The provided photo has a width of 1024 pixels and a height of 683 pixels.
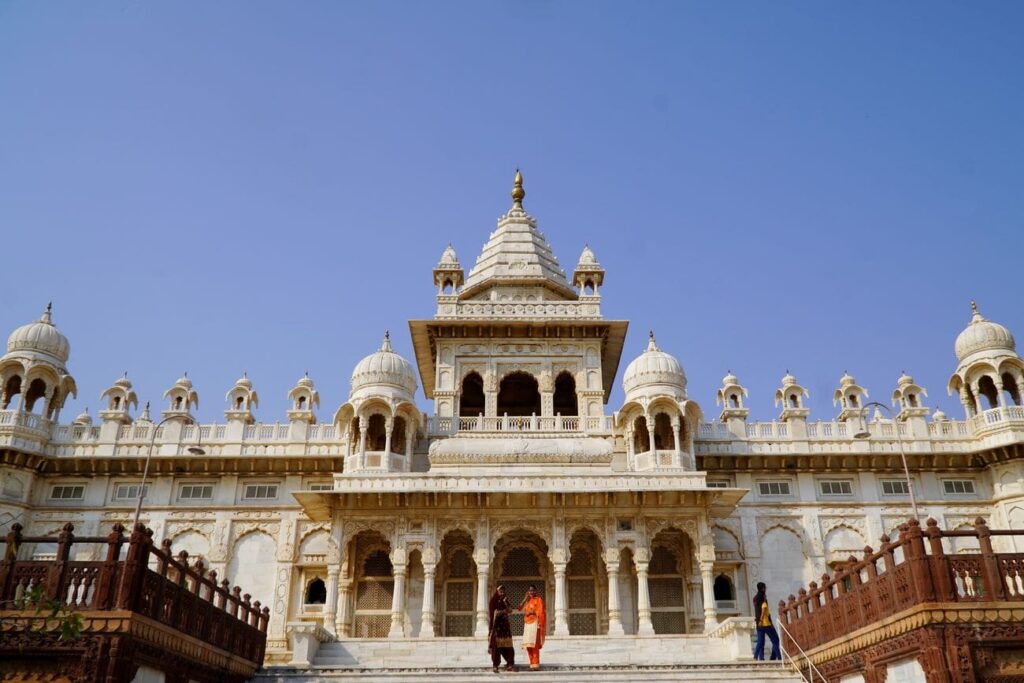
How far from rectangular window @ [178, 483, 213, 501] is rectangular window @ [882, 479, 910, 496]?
22.9 m

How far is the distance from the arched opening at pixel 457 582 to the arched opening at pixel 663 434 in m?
7.28

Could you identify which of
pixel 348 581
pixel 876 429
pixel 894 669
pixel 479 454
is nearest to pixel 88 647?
pixel 894 669

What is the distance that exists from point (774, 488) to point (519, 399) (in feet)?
36.3

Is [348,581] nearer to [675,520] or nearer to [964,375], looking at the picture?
[675,520]

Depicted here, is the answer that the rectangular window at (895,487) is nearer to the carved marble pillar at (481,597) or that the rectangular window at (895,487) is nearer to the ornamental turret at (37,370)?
the carved marble pillar at (481,597)

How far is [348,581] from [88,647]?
48.2 ft

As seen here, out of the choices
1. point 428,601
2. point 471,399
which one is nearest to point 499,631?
point 428,601

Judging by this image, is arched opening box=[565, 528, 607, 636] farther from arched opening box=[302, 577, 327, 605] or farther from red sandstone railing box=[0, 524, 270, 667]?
red sandstone railing box=[0, 524, 270, 667]

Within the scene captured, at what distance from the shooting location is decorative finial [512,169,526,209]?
41625 mm

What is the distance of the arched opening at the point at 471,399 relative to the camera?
1358 inches

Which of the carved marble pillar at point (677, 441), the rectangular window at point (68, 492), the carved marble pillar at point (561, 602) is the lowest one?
the carved marble pillar at point (561, 602)

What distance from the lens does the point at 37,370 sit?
3058cm

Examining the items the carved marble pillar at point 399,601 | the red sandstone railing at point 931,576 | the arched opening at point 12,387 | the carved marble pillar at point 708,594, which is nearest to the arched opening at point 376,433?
the carved marble pillar at point 399,601

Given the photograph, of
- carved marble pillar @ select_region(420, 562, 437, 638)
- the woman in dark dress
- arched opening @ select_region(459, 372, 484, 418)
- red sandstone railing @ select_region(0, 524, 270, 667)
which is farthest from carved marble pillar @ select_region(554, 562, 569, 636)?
red sandstone railing @ select_region(0, 524, 270, 667)
